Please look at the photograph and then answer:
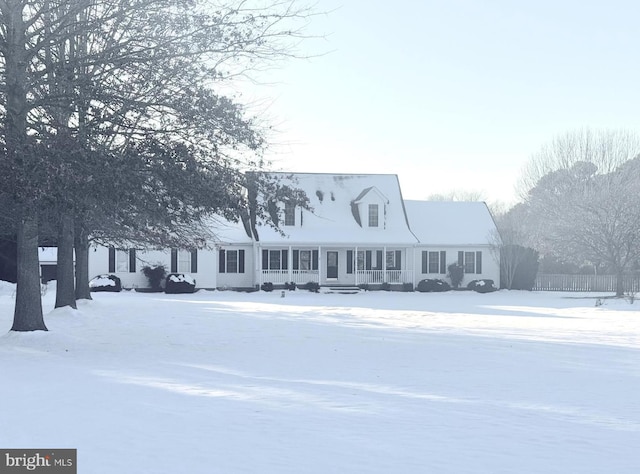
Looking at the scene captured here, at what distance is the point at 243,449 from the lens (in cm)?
682

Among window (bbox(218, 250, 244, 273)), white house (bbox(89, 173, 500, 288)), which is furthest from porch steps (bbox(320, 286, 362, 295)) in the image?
window (bbox(218, 250, 244, 273))

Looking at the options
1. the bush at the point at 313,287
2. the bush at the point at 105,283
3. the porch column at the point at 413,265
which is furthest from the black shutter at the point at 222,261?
the porch column at the point at 413,265

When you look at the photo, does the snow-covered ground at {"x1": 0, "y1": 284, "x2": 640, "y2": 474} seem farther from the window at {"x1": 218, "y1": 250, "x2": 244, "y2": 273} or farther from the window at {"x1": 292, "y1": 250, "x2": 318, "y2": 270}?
the window at {"x1": 292, "y1": 250, "x2": 318, "y2": 270}

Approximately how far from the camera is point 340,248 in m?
42.4

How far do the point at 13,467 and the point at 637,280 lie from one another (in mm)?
41371

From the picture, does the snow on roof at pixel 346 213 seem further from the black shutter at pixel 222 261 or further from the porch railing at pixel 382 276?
the black shutter at pixel 222 261

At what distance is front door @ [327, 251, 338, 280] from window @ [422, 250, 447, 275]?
213 inches

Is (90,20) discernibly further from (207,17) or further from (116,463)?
(116,463)

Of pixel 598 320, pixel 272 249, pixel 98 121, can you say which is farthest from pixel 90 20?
pixel 272 249

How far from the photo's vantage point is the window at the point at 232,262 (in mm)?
41188

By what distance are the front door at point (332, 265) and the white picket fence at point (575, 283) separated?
12.6m

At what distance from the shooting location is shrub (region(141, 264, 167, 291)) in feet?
129

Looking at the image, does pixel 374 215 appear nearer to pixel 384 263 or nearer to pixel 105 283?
pixel 384 263

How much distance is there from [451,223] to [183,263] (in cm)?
1643
